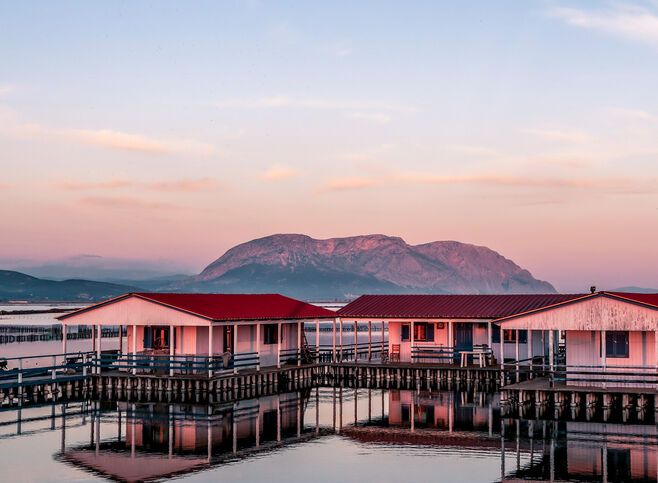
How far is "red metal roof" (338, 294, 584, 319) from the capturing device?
2009 inches

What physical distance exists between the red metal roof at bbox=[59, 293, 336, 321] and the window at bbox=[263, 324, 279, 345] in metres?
0.84

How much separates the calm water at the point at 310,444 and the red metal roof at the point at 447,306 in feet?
30.6

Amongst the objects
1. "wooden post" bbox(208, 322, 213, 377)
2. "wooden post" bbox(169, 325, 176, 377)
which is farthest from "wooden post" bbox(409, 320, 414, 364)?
"wooden post" bbox(169, 325, 176, 377)

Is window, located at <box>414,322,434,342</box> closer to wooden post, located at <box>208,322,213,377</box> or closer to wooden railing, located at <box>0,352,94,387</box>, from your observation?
wooden post, located at <box>208,322,213,377</box>

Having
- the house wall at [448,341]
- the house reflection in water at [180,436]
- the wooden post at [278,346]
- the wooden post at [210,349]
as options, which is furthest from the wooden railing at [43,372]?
the house wall at [448,341]

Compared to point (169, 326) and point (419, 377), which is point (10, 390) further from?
point (419, 377)

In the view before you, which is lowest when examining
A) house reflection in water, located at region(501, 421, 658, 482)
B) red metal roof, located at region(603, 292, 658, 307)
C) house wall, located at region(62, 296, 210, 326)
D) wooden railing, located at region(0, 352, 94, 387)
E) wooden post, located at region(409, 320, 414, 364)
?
house reflection in water, located at region(501, 421, 658, 482)

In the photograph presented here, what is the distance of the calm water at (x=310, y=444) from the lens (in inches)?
1019

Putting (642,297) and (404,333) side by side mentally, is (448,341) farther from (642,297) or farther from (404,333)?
(642,297)

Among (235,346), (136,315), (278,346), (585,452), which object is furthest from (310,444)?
(278,346)

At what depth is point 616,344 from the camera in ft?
130

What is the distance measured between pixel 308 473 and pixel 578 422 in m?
13.0

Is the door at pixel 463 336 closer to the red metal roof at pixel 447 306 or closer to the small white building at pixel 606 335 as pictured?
the red metal roof at pixel 447 306

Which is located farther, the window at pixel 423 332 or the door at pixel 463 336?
the window at pixel 423 332
